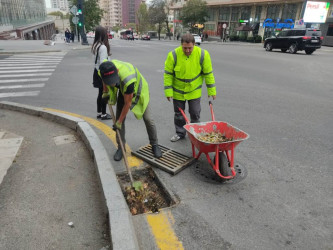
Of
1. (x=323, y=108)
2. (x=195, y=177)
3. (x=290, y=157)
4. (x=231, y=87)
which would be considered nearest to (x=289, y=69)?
(x=231, y=87)

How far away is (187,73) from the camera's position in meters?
4.00

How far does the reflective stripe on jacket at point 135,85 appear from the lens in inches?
123

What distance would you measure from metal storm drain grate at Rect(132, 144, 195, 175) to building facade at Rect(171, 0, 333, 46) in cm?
3462

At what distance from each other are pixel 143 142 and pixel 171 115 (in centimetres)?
159

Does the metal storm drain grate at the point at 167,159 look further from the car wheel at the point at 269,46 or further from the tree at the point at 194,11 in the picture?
the tree at the point at 194,11

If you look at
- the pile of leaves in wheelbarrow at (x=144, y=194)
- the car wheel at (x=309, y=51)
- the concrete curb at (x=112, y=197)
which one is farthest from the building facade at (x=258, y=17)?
the pile of leaves in wheelbarrow at (x=144, y=194)

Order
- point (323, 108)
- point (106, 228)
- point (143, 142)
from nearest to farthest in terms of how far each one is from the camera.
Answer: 1. point (106, 228)
2. point (143, 142)
3. point (323, 108)

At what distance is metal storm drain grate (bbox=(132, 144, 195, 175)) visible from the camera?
3.57 meters

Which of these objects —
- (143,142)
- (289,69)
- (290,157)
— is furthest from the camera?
(289,69)

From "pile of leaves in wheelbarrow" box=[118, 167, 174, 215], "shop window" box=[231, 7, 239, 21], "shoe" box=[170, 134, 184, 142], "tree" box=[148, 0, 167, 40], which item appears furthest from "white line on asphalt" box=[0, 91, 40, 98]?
"tree" box=[148, 0, 167, 40]

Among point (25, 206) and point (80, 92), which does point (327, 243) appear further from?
point (80, 92)

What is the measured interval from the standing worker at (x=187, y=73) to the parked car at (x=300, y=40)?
1846 centimetres

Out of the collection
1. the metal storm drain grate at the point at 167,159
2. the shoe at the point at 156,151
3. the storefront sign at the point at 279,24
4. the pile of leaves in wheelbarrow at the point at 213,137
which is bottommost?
the metal storm drain grate at the point at 167,159

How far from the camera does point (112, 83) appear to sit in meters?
2.93
